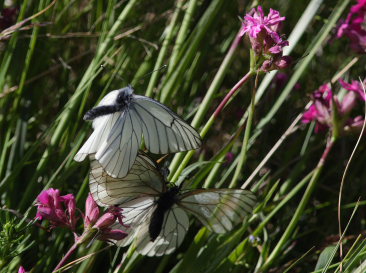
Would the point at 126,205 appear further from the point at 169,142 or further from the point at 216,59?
the point at 216,59

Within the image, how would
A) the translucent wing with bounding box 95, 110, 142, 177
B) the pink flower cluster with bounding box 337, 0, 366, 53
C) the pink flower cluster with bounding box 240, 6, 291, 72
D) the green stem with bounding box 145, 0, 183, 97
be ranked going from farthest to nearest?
the pink flower cluster with bounding box 337, 0, 366, 53
the green stem with bounding box 145, 0, 183, 97
the pink flower cluster with bounding box 240, 6, 291, 72
the translucent wing with bounding box 95, 110, 142, 177

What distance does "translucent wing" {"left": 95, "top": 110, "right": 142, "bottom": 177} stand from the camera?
1.11 meters

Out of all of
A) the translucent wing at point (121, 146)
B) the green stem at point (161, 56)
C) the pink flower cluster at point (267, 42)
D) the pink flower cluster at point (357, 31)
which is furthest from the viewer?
the pink flower cluster at point (357, 31)

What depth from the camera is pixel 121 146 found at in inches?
45.3

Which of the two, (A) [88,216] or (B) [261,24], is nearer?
(A) [88,216]

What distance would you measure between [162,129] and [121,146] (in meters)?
0.10

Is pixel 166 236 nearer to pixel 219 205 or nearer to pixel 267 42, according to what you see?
pixel 219 205

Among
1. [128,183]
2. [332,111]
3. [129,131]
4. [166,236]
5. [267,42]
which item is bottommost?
[166,236]

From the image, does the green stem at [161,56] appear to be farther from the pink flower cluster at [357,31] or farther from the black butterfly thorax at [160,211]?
the pink flower cluster at [357,31]

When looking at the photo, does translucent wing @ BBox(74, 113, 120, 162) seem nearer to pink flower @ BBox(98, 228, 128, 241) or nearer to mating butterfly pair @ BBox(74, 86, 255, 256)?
mating butterfly pair @ BBox(74, 86, 255, 256)

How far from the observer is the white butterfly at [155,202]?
1.20m

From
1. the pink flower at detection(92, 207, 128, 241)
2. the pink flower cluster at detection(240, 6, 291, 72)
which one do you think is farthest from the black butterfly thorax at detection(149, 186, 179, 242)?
the pink flower cluster at detection(240, 6, 291, 72)

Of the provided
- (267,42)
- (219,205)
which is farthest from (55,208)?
(267,42)

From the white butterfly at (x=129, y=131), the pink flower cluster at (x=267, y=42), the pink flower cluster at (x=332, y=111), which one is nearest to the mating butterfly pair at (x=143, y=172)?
the white butterfly at (x=129, y=131)
